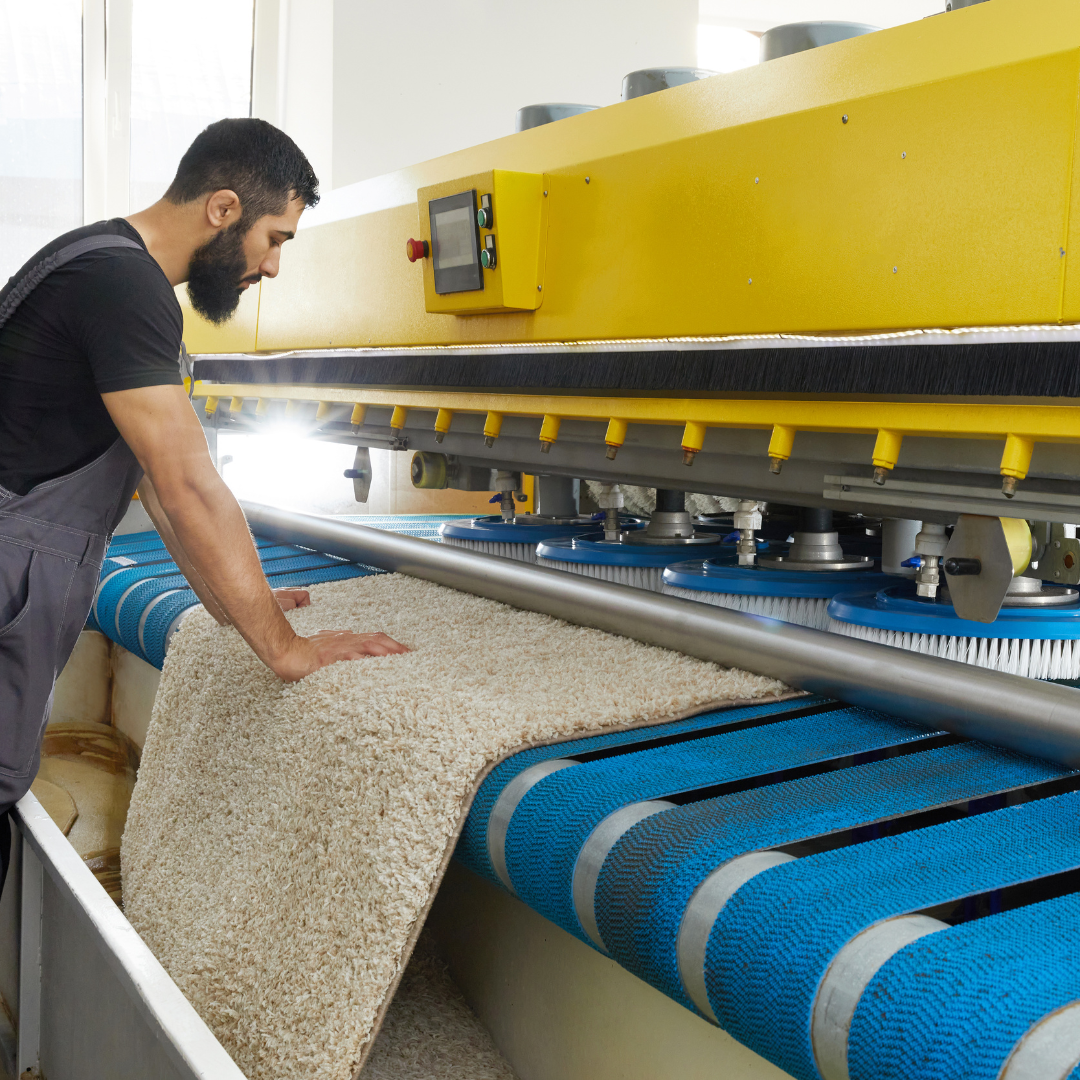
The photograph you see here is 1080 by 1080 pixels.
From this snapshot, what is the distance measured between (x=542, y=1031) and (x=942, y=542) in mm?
641

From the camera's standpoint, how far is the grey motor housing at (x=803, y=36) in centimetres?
116

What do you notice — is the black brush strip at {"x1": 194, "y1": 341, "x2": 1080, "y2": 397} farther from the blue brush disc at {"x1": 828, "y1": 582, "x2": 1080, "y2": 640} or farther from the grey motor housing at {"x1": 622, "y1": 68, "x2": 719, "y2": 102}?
the grey motor housing at {"x1": 622, "y1": 68, "x2": 719, "y2": 102}

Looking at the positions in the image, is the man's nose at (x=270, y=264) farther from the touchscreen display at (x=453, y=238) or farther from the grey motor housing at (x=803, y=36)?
the grey motor housing at (x=803, y=36)

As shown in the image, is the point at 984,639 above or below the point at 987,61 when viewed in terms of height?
below

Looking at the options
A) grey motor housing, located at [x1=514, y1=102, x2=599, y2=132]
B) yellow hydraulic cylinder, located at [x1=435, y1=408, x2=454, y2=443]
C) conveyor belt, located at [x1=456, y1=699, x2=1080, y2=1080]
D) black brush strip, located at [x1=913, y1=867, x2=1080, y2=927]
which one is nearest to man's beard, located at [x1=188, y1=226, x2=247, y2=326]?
yellow hydraulic cylinder, located at [x1=435, y1=408, x2=454, y2=443]

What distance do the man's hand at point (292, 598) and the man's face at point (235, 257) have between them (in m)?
0.43

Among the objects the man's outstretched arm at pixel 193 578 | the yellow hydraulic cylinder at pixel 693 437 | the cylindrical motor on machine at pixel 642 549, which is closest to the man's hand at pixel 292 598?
the man's outstretched arm at pixel 193 578

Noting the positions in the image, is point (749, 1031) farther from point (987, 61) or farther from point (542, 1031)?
point (987, 61)

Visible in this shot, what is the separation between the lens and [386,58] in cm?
331

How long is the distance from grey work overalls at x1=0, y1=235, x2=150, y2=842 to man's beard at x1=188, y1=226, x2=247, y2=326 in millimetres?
141

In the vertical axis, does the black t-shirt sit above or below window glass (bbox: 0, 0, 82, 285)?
below

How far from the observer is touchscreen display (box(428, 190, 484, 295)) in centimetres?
149

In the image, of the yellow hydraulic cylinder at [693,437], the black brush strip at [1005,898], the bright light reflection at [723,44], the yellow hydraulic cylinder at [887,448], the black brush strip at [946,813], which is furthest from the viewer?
the bright light reflection at [723,44]

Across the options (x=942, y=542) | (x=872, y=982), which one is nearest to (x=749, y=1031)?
(x=872, y=982)
